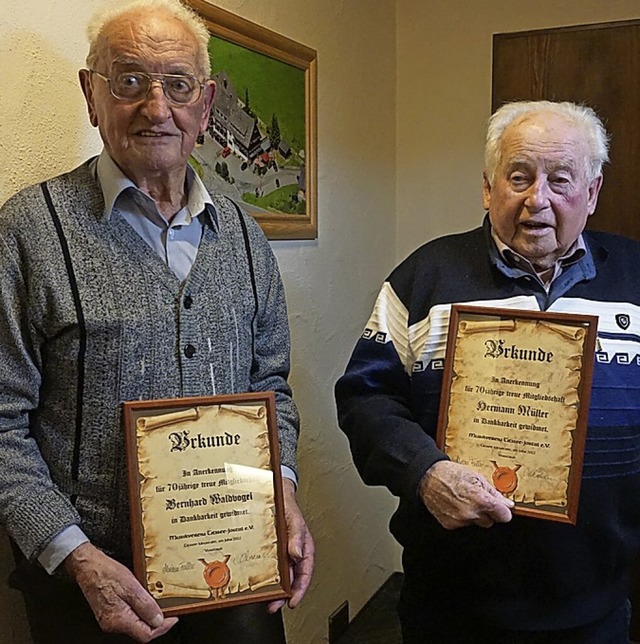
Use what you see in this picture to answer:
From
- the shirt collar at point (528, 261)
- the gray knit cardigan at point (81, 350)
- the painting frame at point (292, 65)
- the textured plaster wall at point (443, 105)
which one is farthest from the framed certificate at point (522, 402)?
the textured plaster wall at point (443, 105)

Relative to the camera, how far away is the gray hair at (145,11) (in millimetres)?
1133

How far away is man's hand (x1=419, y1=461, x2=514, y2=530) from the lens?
1.20 metres

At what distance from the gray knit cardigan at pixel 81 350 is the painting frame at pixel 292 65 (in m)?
0.67

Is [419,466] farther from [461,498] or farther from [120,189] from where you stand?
[120,189]

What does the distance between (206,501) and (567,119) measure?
3.04 ft

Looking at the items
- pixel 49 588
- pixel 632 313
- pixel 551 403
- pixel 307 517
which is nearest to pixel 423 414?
pixel 551 403

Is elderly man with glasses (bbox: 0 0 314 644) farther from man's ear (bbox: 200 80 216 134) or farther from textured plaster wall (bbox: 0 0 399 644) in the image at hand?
textured plaster wall (bbox: 0 0 399 644)

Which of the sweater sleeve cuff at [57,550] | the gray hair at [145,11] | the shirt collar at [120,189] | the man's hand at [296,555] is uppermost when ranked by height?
the gray hair at [145,11]

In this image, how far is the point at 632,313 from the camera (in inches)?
53.8

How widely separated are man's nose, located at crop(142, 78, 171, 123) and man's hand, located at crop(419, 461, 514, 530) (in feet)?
2.31

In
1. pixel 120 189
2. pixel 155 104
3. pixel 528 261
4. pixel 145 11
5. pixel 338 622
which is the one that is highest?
pixel 145 11

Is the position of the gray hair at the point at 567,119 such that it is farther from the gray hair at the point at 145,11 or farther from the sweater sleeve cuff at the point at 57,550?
the sweater sleeve cuff at the point at 57,550

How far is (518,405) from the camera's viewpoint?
124cm

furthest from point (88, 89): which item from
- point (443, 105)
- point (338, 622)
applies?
point (338, 622)
